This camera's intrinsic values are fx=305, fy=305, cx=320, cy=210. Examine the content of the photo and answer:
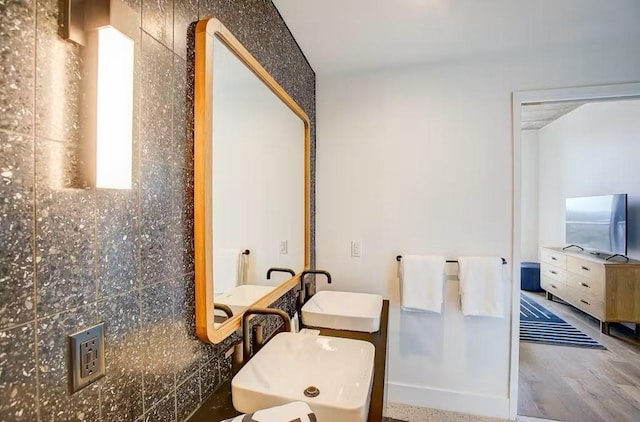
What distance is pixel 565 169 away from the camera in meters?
4.91

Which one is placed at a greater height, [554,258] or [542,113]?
[542,113]

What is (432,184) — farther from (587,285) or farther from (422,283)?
(587,285)

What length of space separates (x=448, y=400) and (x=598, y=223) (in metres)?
3.33

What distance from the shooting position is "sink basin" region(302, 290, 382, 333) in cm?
153

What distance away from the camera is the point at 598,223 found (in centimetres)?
384

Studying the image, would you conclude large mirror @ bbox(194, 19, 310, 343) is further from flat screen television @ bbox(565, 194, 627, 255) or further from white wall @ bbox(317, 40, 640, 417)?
flat screen television @ bbox(565, 194, 627, 255)

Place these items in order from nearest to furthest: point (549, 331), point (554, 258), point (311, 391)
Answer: point (311, 391) → point (549, 331) → point (554, 258)

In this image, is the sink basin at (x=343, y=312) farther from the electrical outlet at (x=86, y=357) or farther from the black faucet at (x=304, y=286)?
the electrical outlet at (x=86, y=357)

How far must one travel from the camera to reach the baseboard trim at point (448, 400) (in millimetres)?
2066

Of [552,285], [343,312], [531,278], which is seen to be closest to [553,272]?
[552,285]

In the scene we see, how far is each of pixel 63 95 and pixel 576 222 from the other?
5.55m

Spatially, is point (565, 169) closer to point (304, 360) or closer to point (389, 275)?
point (389, 275)

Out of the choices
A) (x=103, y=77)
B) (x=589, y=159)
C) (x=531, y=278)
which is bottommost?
(x=531, y=278)

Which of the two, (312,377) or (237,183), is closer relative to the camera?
(312,377)
